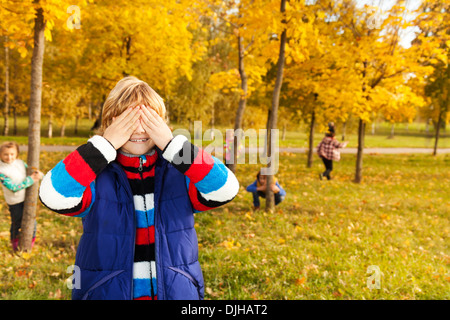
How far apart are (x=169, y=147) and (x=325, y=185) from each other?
988cm

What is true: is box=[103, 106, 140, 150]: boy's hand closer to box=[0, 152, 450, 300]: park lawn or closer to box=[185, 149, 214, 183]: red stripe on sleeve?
box=[185, 149, 214, 183]: red stripe on sleeve

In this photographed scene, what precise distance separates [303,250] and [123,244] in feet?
13.2

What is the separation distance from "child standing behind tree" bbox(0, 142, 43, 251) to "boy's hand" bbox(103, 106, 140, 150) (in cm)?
367

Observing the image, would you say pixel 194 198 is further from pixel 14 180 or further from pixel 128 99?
pixel 14 180

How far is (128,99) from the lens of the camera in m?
1.48

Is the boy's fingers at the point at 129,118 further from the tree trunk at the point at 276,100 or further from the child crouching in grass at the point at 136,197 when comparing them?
the tree trunk at the point at 276,100

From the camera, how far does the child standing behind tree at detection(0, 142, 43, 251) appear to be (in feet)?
14.9

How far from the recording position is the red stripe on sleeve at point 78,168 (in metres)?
1.36

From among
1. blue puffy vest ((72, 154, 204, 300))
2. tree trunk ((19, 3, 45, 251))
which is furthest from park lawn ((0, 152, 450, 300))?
blue puffy vest ((72, 154, 204, 300))

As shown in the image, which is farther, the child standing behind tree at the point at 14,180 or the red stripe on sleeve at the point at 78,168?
the child standing behind tree at the point at 14,180

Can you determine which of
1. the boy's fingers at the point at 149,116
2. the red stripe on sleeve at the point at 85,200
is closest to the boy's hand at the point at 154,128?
the boy's fingers at the point at 149,116

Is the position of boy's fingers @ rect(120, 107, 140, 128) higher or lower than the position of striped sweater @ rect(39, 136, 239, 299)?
higher

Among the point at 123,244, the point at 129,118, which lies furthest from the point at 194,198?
the point at 129,118
